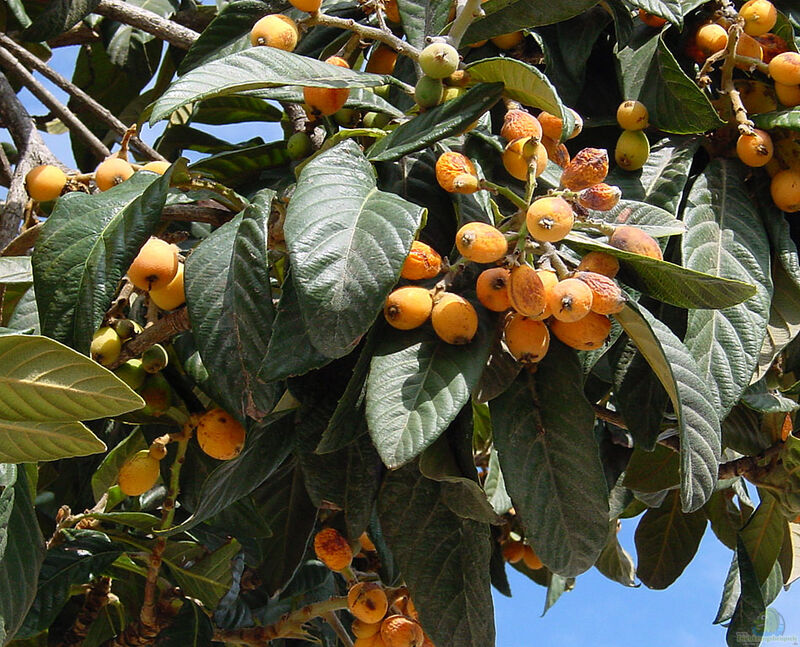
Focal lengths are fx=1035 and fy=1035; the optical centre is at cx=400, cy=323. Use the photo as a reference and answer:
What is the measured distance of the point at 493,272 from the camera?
3.39 ft

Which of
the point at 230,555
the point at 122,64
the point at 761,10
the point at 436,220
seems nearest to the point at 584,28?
the point at 761,10

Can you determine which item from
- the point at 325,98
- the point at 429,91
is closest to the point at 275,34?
the point at 325,98

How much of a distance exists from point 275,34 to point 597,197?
46cm

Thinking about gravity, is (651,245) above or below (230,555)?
above

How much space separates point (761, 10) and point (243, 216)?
794mm

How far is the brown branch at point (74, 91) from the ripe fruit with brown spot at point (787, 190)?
3.37ft

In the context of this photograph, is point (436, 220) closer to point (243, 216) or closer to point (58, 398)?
point (243, 216)

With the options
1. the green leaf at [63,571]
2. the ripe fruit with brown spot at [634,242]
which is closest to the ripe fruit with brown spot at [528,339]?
the ripe fruit with brown spot at [634,242]

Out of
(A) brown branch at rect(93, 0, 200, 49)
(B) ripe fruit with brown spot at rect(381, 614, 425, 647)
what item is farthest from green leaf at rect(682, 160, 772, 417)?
(A) brown branch at rect(93, 0, 200, 49)

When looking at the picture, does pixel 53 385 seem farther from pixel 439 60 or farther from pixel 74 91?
pixel 74 91

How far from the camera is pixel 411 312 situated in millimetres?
1030

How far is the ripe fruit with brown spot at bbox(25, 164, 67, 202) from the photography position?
1518 millimetres

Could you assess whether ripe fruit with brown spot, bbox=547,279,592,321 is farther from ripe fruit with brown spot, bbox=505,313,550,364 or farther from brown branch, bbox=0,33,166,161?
brown branch, bbox=0,33,166,161

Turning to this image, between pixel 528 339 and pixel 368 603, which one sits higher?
pixel 528 339
